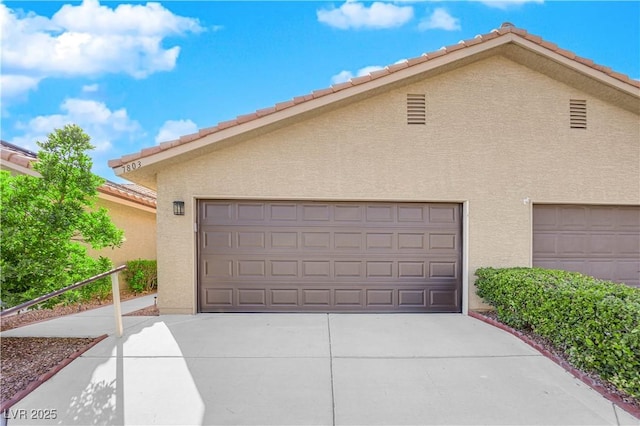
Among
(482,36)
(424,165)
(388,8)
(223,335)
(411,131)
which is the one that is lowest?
(223,335)

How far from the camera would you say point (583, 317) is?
3.76m

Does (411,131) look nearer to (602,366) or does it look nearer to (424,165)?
(424,165)

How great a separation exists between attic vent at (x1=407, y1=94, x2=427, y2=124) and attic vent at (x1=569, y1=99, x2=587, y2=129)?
3040 mm

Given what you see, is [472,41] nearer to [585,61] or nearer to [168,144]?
[585,61]

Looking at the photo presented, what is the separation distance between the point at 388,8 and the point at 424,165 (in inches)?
145

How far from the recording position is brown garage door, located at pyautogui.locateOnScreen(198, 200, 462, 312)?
6.39 meters

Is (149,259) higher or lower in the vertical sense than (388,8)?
lower

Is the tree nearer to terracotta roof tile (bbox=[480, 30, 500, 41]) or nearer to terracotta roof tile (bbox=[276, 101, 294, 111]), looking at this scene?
terracotta roof tile (bbox=[276, 101, 294, 111])

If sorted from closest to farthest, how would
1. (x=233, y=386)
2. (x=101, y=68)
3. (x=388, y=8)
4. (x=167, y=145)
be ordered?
(x=233, y=386), (x=167, y=145), (x=388, y=8), (x=101, y=68)

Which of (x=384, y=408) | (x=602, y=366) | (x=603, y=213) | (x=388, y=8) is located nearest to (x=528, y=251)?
(x=603, y=213)

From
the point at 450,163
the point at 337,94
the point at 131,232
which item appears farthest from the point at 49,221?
the point at 450,163

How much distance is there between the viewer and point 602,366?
3.52 m

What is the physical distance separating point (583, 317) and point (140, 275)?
9784 mm

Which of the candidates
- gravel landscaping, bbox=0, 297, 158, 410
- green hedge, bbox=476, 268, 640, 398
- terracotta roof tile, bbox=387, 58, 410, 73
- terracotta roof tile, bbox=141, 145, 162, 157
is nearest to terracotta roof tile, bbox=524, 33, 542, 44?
terracotta roof tile, bbox=387, 58, 410, 73
